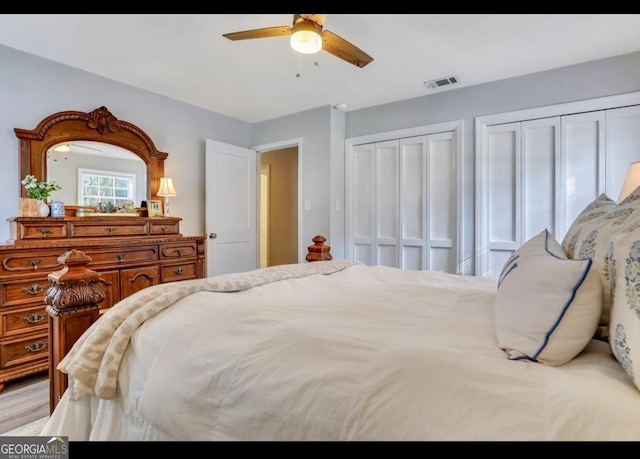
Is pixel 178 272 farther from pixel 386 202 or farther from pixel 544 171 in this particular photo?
pixel 544 171

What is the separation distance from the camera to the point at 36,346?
2391 mm

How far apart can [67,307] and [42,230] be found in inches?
71.2

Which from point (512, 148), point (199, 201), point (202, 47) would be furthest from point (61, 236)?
point (512, 148)

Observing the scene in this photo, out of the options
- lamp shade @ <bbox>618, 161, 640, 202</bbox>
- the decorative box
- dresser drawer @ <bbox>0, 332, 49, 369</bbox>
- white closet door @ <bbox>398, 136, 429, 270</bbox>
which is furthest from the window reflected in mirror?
lamp shade @ <bbox>618, 161, 640, 202</bbox>

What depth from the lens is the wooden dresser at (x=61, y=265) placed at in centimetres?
227

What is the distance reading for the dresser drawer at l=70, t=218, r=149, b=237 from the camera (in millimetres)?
2764

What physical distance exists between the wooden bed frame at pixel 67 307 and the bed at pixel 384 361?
15 cm

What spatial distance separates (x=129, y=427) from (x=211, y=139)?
360cm

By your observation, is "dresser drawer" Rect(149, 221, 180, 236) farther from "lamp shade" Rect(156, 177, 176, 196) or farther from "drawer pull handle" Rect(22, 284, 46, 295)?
"drawer pull handle" Rect(22, 284, 46, 295)

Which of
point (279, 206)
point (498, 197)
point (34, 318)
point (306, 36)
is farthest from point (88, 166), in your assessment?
point (498, 197)

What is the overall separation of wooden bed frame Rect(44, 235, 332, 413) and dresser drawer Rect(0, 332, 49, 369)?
1.41 meters

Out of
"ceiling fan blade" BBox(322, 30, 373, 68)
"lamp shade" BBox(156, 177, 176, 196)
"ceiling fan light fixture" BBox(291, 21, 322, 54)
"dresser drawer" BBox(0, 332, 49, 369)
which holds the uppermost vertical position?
"ceiling fan blade" BBox(322, 30, 373, 68)

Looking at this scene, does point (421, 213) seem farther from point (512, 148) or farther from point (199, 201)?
point (199, 201)

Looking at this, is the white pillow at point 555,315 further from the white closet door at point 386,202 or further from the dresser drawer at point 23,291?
the white closet door at point 386,202
